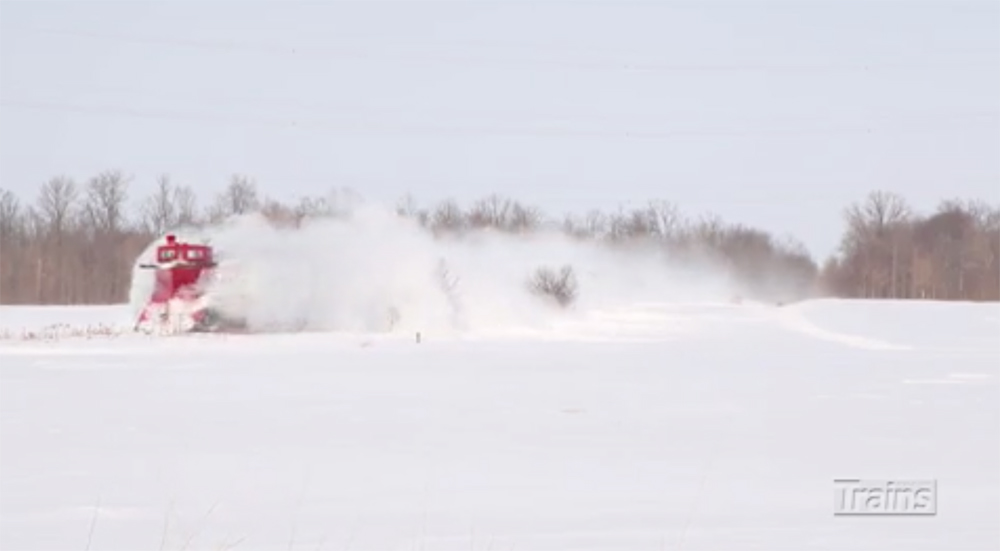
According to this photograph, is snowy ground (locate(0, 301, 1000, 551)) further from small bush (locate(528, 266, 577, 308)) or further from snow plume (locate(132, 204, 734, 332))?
small bush (locate(528, 266, 577, 308))

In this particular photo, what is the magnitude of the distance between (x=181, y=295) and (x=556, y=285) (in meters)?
18.3

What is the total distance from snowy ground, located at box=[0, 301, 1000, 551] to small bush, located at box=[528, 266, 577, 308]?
24.3 metres

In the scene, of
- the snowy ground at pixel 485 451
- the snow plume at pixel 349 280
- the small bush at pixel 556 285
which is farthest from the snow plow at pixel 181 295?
the small bush at pixel 556 285

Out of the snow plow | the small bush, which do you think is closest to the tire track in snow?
the small bush

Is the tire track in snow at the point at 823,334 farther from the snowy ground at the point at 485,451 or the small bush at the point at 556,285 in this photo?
the small bush at the point at 556,285

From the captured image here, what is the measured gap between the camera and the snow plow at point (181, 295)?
32.3m

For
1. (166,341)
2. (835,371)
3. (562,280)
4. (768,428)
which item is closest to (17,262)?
(562,280)

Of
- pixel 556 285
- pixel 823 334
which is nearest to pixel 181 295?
pixel 556 285

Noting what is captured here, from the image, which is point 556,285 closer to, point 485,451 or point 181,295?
point 181,295

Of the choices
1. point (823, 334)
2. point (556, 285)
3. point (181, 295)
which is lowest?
point (823, 334)

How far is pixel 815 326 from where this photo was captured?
3762 cm

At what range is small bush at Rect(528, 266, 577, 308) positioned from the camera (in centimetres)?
4631

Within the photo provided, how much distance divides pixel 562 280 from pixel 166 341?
22.2m

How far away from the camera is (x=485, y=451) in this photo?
9.88 meters
